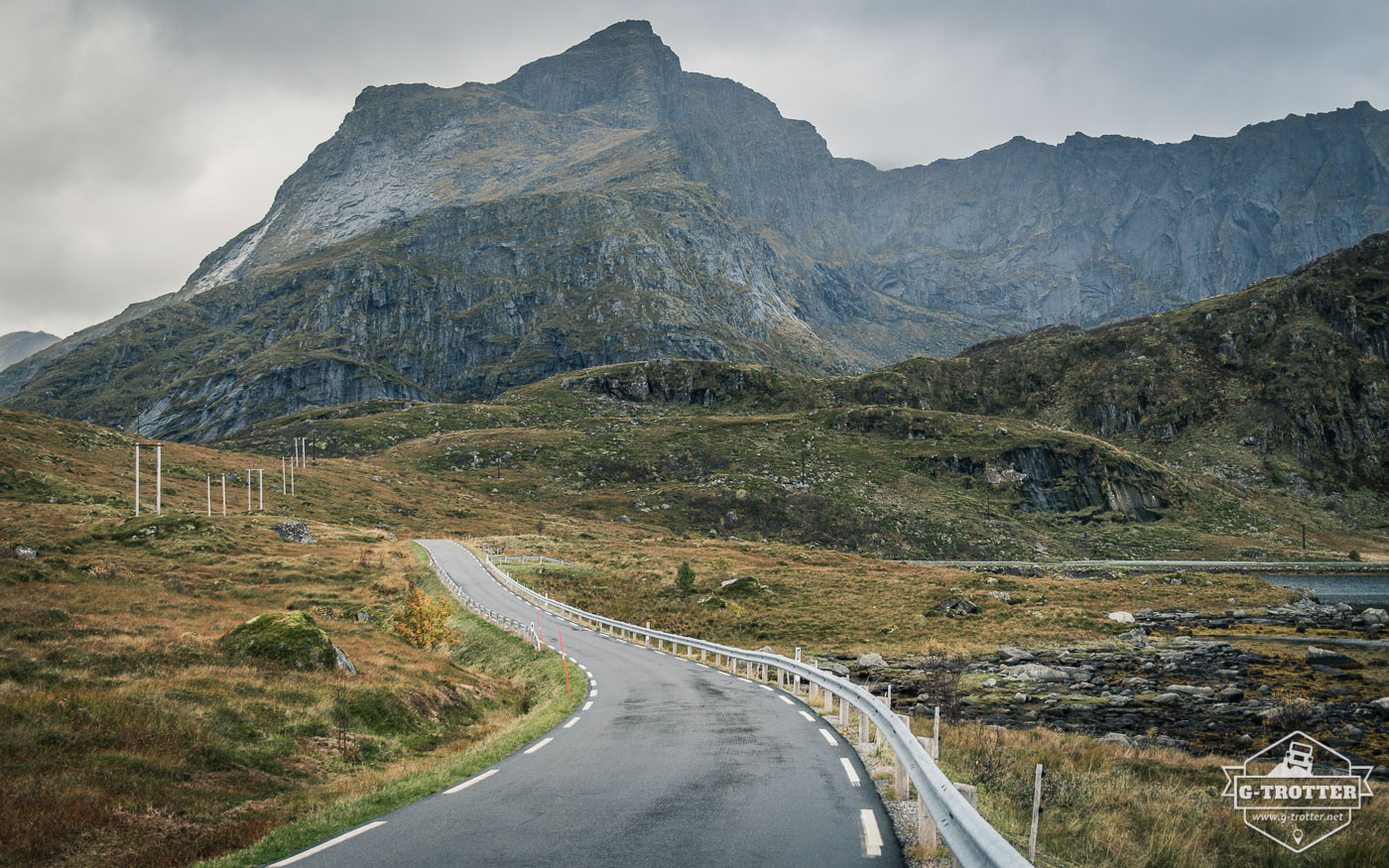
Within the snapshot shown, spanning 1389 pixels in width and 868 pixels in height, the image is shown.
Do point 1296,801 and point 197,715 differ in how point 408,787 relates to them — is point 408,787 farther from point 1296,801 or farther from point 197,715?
point 1296,801

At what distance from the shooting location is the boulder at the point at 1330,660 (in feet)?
110

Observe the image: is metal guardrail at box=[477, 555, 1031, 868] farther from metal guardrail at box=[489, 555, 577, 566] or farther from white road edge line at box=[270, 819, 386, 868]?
metal guardrail at box=[489, 555, 577, 566]

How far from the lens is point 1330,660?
34.5m

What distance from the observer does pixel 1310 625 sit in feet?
156

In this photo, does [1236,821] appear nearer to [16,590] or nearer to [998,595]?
[16,590]

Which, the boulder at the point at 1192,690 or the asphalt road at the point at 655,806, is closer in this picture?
the asphalt road at the point at 655,806

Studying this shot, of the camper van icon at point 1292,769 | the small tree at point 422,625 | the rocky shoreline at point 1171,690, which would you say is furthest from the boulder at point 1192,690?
the small tree at point 422,625

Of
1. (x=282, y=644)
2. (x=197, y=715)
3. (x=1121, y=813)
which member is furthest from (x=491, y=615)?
(x=1121, y=813)

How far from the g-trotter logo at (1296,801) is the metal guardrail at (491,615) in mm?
23636

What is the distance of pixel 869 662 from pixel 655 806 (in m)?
25.8

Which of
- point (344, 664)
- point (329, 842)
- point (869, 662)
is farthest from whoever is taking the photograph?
point (869, 662)

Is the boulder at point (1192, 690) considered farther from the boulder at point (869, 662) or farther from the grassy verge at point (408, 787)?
the grassy verge at point (408, 787)

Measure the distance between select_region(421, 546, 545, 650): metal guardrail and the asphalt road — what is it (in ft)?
54.0

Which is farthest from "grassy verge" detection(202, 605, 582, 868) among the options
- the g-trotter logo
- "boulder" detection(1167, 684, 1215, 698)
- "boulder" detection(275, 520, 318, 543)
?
"boulder" detection(275, 520, 318, 543)
